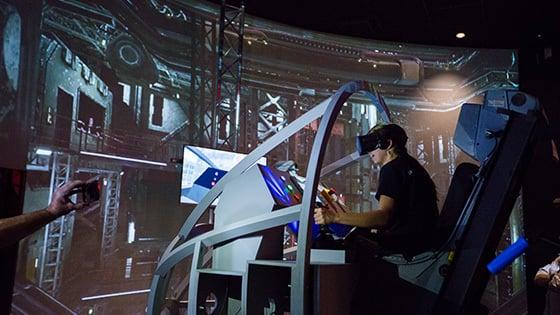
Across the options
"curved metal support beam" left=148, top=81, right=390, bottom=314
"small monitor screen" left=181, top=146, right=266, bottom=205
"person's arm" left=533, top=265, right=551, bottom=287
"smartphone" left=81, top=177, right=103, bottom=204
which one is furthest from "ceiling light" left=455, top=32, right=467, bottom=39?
"smartphone" left=81, top=177, right=103, bottom=204

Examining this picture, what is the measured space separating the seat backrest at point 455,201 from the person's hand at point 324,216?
2.00 ft

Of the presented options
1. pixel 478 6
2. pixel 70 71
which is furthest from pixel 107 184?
pixel 478 6

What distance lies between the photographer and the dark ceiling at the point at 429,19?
5820mm

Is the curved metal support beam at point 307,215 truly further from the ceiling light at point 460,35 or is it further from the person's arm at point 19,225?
the ceiling light at point 460,35

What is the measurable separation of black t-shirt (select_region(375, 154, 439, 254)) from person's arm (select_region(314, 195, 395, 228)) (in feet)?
0.14

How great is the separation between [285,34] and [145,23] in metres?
2.08

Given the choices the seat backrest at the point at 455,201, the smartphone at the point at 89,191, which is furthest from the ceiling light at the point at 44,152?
the seat backrest at the point at 455,201

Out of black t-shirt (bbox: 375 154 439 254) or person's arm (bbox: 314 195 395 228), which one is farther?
black t-shirt (bbox: 375 154 439 254)

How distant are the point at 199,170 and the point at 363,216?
10.2 feet

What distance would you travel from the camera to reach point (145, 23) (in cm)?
505

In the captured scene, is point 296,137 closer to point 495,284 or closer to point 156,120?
point 156,120

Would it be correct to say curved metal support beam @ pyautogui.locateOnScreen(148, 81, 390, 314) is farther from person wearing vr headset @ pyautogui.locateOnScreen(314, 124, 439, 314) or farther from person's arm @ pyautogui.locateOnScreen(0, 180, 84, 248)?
person's arm @ pyautogui.locateOnScreen(0, 180, 84, 248)

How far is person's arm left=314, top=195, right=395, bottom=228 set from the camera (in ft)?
7.11

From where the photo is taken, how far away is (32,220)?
1849 mm
